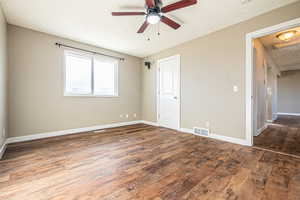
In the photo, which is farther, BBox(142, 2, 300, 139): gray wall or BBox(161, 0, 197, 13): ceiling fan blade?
BBox(142, 2, 300, 139): gray wall

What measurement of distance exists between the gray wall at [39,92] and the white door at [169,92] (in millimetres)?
2082

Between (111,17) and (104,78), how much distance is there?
206 centimetres

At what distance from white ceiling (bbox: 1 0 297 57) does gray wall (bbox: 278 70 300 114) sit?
26.8 ft

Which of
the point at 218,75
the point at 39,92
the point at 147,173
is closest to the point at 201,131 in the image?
the point at 218,75

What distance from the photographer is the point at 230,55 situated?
110 inches

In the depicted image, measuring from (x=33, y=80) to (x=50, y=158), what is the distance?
203 cm

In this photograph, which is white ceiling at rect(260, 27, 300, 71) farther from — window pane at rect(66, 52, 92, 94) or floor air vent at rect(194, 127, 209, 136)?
window pane at rect(66, 52, 92, 94)

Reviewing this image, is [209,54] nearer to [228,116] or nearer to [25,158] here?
[228,116]

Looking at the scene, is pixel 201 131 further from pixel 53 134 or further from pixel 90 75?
pixel 53 134

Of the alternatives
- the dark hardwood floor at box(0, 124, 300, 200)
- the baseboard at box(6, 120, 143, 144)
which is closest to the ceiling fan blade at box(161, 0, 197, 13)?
the dark hardwood floor at box(0, 124, 300, 200)

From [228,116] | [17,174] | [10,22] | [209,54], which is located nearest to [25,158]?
[17,174]

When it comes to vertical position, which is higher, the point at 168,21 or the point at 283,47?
the point at 283,47

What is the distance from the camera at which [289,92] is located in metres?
7.64

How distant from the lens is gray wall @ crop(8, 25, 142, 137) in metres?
2.80
